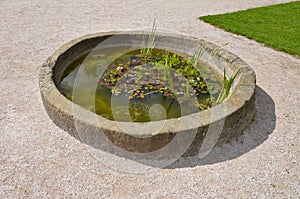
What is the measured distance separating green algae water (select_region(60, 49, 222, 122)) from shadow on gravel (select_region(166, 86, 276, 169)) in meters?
0.54

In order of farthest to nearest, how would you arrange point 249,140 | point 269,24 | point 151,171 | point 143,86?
point 269,24 < point 143,86 < point 249,140 < point 151,171

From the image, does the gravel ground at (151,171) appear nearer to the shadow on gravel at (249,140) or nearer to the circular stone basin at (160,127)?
the shadow on gravel at (249,140)

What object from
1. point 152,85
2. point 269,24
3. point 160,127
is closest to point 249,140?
point 160,127

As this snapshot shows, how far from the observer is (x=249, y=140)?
3492mm

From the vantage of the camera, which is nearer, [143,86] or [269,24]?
[143,86]

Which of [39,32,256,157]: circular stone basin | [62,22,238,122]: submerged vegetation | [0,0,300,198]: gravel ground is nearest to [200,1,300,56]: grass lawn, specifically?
[0,0,300,198]: gravel ground

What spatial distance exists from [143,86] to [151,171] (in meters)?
1.42

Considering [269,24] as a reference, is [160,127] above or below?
below

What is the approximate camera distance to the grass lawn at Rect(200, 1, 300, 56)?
5873mm

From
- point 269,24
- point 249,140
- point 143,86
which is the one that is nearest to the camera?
point 249,140

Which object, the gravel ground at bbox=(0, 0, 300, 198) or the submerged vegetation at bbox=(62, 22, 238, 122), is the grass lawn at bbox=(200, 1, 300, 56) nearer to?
the gravel ground at bbox=(0, 0, 300, 198)

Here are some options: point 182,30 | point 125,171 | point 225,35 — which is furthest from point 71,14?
point 125,171

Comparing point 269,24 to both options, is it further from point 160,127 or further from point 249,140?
point 160,127

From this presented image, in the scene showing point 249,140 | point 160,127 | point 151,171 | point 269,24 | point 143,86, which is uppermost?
point 269,24
